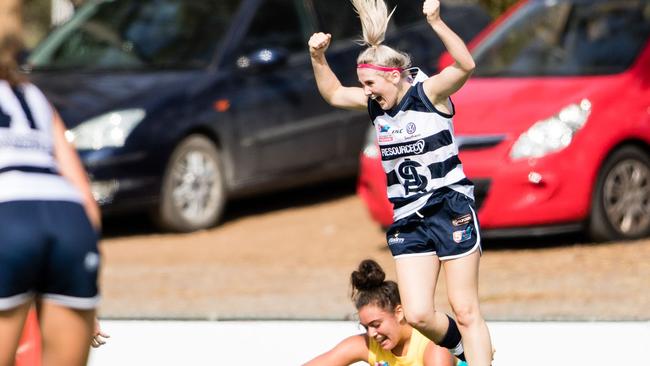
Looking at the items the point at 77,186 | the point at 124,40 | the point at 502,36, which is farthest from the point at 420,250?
the point at 124,40

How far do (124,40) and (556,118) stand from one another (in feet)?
12.8

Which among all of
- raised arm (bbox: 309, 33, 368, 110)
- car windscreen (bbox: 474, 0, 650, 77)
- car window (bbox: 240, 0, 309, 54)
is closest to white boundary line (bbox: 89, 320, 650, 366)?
raised arm (bbox: 309, 33, 368, 110)

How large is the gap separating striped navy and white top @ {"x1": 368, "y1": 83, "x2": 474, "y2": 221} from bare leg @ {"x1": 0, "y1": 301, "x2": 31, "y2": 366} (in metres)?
1.98

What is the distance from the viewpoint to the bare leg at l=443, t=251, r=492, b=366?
5.80 m

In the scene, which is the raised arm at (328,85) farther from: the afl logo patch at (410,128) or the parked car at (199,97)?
the parked car at (199,97)

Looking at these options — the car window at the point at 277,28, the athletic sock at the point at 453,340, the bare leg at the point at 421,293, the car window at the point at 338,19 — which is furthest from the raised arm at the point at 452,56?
the car window at the point at 338,19

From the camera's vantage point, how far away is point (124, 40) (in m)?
12.2

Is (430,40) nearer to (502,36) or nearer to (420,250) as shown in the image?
(502,36)

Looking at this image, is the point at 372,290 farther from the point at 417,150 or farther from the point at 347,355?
the point at 417,150

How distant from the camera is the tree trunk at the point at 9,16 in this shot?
4062 millimetres

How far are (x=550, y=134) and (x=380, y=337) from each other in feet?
14.1

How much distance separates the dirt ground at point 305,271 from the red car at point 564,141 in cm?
30

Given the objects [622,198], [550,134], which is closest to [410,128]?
[550,134]

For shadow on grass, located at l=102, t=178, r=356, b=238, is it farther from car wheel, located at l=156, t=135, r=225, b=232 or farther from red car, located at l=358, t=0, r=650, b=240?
red car, located at l=358, t=0, r=650, b=240
